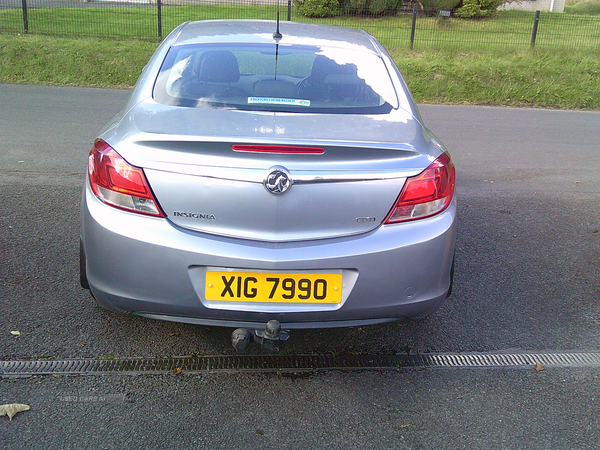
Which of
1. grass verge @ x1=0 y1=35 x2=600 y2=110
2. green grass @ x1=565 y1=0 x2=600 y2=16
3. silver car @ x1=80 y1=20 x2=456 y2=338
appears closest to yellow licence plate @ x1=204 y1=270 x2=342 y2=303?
silver car @ x1=80 y1=20 x2=456 y2=338

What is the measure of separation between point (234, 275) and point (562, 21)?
61.1ft

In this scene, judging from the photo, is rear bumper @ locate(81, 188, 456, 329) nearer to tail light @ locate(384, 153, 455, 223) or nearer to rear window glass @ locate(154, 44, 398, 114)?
tail light @ locate(384, 153, 455, 223)

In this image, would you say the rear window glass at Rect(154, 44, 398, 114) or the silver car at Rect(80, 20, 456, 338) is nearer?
the silver car at Rect(80, 20, 456, 338)

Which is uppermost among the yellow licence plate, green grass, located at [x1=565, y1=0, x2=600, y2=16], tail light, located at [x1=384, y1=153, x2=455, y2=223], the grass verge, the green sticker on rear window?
the green sticker on rear window

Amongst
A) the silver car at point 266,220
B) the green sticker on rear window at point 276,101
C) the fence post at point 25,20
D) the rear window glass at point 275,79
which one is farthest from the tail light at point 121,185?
the fence post at point 25,20

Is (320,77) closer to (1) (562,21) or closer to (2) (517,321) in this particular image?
(2) (517,321)

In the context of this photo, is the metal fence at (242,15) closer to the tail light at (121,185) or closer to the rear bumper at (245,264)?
the tail light at (121,185)

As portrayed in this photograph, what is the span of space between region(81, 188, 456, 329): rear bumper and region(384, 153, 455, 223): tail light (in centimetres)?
4

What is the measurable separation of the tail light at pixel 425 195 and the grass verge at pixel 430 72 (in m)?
10.1

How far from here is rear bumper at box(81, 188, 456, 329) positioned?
8.23 ft

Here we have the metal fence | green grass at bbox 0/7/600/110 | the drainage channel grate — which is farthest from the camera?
the metal fence

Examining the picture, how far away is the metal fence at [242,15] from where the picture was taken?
15.3 metres

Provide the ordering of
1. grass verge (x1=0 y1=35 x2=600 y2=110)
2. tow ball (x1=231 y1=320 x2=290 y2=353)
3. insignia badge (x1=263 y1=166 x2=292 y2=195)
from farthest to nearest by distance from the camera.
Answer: grass verge (x1=0 y1=35 x2=600 y2=110) < tow ball (x1=231 y1=320 x2=290 y2=353) < insignia badge (x1=263 y1=166 x2=292 y2=195)

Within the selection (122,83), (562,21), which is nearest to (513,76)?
(562,21)
